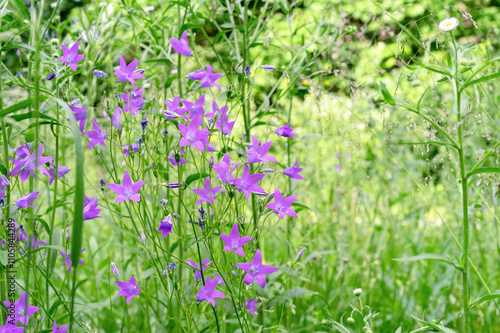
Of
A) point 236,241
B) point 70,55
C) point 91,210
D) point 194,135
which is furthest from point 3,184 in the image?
point 236,241

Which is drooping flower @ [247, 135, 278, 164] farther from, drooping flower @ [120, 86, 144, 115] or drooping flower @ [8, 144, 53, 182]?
drooping flower @ [8, 144, 53, 182]

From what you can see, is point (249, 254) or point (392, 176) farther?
point (392, 176)

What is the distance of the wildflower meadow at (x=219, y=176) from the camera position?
46.9 inches

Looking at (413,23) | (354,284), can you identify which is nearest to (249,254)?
(413,23)

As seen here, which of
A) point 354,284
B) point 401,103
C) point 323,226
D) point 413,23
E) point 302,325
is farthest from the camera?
point 323,226

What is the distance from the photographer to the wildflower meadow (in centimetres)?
119

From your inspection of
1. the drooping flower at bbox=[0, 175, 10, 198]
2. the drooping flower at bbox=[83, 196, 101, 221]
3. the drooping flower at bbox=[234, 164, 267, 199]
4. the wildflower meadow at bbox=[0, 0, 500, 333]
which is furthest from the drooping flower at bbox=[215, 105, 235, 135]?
the drooping flower at bbox=[0, 175, 10, 198]

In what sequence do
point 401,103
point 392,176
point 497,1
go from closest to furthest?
point 401,103 < point 392,176 < point 497,1

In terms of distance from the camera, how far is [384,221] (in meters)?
2.96

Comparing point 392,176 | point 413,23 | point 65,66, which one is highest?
point 413,23

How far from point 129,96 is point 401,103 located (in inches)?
29.2

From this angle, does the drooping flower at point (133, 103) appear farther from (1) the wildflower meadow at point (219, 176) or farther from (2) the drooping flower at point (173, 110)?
(2) the drooping flower at point (173, 110)

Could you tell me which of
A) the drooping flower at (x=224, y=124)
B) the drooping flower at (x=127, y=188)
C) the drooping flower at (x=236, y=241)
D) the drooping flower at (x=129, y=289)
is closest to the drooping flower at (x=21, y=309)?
the drooping flower at (x=129, y=289)

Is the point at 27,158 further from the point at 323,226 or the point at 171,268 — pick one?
the point at 323,226
